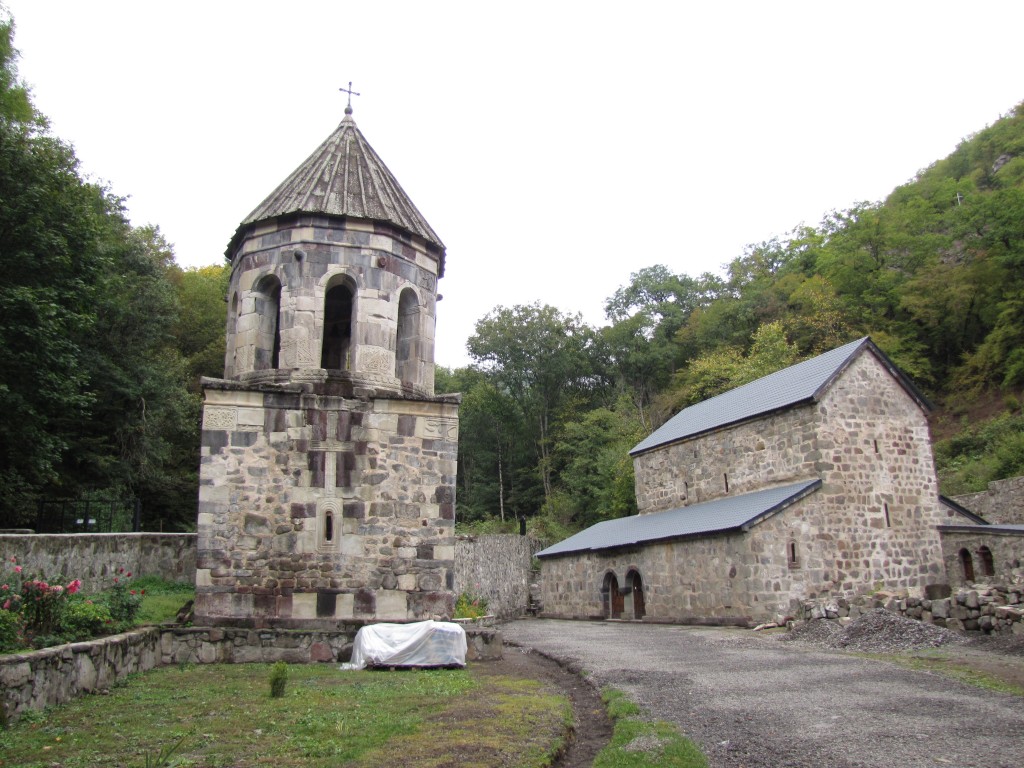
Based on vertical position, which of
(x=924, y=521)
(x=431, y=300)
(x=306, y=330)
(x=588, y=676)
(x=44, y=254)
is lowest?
(x=588, y=676)

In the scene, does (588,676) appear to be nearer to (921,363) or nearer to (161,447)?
(161,447)

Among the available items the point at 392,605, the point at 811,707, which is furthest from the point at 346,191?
the point at 811,707

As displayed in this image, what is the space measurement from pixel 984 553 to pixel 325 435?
55.5ft

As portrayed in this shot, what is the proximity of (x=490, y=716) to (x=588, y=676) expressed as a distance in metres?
3.75

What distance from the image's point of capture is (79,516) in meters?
19.4

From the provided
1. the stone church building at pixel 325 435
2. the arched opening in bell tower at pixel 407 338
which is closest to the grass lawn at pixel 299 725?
the stone church building at pixel 325 435

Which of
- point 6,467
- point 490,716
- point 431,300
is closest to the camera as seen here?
point 490,716

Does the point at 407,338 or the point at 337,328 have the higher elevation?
the point at 337,328

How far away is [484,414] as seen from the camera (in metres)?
48.3

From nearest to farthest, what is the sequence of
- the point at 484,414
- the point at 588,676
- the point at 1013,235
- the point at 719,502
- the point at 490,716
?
the point at 490,716 < the point at 588,676 < the point at 719,502 < the point at 1013,235 < the point at 484,414

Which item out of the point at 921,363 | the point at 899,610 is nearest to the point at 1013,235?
the point at 921,363

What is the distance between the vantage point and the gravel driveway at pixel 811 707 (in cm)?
557

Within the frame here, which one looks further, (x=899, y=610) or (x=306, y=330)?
(x=899, y=610)

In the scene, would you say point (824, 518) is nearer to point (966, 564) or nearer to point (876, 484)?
point (876, 484)
